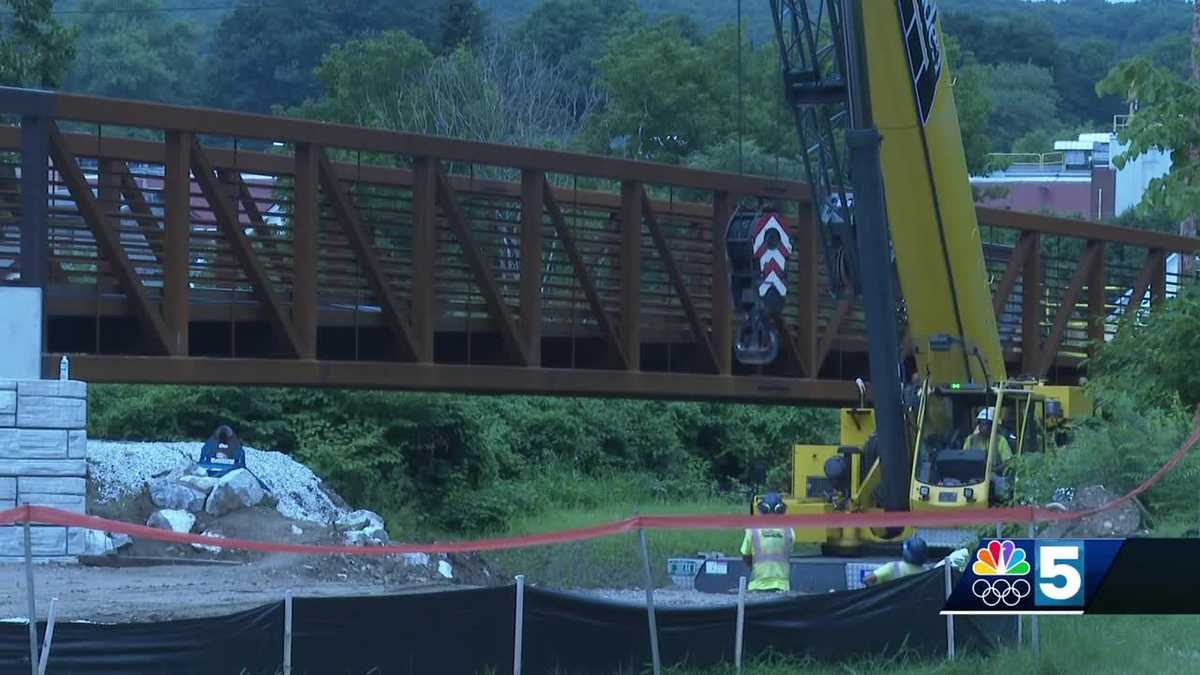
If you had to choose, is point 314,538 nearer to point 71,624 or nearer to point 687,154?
point 71,624

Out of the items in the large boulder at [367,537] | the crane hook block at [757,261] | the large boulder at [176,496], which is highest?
the crane hook block at [757,261]

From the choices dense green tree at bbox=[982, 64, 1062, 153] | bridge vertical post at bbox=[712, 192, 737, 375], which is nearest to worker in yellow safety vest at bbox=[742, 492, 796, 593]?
bridge vertical post at bbox=[712, 192, 737, 375]

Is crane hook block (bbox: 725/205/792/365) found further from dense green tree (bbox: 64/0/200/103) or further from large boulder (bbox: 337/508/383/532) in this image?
dense green tree (bbox: 64/0/200/103)

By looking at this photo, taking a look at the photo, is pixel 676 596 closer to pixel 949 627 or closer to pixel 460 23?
pixel 949 627

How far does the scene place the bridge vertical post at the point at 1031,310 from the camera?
31750 millimetres

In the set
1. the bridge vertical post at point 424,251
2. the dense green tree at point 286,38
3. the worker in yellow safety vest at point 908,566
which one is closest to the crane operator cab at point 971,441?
the worker in yellow safety vest at point 908,566

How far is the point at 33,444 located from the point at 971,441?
10007 mm

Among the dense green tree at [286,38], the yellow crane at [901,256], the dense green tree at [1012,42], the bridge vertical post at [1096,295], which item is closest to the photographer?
the yellow crane at [901,256]

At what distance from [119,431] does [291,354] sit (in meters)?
12.7

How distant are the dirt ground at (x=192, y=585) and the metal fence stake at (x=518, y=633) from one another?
9.43ft

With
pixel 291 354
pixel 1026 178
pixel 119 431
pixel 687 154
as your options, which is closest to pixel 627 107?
pixel 687 154

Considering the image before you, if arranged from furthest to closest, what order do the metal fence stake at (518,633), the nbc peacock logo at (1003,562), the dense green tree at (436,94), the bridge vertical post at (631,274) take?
the dense green tree at (436,94)
the bridge vertical post at (631,274)
the metal fence stake at (518,633)
the nbc peacock logo at (1003,562)

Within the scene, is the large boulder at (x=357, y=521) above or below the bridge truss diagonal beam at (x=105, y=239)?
below

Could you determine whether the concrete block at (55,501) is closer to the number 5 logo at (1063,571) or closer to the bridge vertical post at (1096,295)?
the number 5 logo at (1063,571)
